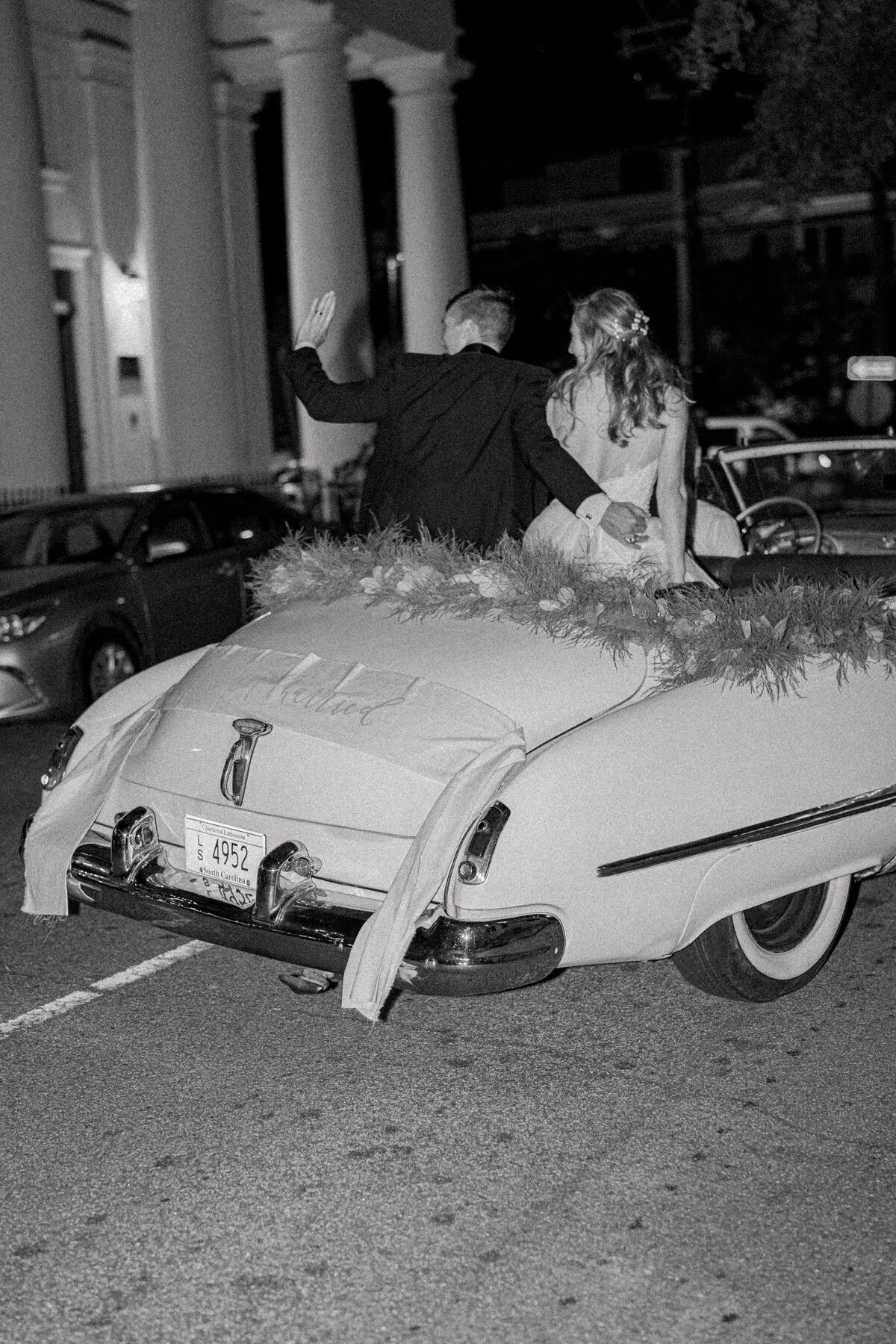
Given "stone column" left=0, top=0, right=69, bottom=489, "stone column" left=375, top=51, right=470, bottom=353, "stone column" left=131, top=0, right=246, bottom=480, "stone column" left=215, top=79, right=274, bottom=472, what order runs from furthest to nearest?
1. "stone column" left=215, top=79, right=274, bottom=472
2. "stone column" left=375, top=51, right=470, bottom=353
3. "stone column" left=131, top=0, right=246, bottom=480
4. "stone column" left=0, top=0, right=69, bottom=489

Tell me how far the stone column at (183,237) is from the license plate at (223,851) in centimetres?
1377

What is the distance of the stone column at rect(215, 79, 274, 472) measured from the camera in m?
24.8

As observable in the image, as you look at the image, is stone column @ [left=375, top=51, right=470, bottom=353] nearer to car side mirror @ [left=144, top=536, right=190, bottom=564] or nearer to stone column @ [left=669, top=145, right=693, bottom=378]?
stone column @ [left=669, top=145, right=693, bottom=378]

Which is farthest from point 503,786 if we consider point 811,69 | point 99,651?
point 811,69

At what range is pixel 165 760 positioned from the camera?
4566 mm

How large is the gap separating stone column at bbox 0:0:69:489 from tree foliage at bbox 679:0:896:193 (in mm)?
6191

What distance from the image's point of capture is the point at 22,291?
15.7 m

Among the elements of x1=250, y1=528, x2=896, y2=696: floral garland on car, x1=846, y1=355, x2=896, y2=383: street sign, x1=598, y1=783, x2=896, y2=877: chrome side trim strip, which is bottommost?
x1=598, y1=783, x2=896, y2=877: chrome side trim strip

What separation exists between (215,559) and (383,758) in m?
6.89

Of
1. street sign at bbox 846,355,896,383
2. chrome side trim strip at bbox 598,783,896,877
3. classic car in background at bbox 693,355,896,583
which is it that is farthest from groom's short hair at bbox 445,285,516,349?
chrome side trim strip at bbox 598,783,896,877

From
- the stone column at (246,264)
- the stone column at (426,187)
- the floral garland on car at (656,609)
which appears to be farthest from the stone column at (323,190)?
the floral garland on car at (656,609)

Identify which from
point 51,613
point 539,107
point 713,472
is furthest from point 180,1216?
point 539,107

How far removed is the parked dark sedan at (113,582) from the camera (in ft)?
30.7

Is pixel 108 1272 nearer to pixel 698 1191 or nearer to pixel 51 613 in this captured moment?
pixel 698 1191
